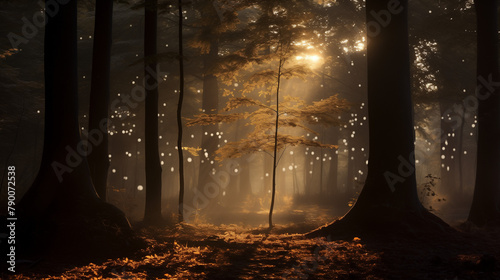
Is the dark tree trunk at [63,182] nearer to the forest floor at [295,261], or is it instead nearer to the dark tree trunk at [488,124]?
the forest floor at [295,261]

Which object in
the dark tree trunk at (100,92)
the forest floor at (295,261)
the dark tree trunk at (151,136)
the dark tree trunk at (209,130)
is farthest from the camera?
the dark tree trunk at (209,130)

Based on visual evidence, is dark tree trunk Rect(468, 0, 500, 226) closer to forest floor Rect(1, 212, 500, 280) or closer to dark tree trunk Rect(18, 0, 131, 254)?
forest floor Rect(1, 212, 500, 280)

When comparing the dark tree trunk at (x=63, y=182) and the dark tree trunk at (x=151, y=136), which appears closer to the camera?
the dark tree trunk at (x=63, y=182)

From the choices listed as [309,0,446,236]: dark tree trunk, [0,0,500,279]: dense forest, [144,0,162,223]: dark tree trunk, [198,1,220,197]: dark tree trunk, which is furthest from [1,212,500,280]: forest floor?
[198,1,220,197]: dark tree trunk

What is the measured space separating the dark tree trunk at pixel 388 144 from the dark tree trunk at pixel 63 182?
4.64 metres

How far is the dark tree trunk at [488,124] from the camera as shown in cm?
1217

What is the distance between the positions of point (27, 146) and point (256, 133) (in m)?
19.5

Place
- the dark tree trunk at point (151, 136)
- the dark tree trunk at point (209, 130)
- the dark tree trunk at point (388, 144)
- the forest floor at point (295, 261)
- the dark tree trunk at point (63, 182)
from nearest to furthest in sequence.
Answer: the forest floor at point (295, 261)
the dark tree trunk at point (63, 182)
the dark tree trunk at point (388, 144)
the dark tree trunk at point (151, 136)
the dark tree trunk at point (209, 130)

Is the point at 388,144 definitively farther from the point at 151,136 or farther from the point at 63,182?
the point at 151,136

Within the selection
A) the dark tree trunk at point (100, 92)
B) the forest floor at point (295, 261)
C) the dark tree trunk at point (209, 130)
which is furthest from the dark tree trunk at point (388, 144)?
the dark tree trunk at point (209, 130)

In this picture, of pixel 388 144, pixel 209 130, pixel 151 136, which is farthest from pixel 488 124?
pixel 209 130

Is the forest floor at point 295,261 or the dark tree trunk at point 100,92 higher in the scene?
the dark tree trunk at point 100,92

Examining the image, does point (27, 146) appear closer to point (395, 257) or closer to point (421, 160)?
point (395, 257)

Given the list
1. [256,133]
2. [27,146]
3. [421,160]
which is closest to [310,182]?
[421,160]
